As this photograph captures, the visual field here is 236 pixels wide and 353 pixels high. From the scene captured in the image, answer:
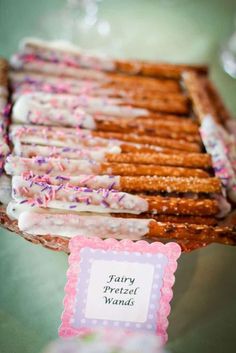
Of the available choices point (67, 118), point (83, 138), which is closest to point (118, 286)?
point (83, 138)

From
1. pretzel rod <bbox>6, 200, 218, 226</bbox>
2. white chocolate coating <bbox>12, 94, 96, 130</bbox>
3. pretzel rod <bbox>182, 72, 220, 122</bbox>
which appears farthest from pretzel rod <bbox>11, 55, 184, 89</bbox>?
pretzel rod <bbox>6, 200, 218, 226</bbox>

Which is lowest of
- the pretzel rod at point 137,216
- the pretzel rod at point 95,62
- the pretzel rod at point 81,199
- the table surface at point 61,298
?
the table surface at point 61,298

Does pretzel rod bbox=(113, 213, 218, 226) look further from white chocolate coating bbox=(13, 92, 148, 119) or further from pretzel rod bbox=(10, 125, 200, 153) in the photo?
white chocolate coating bbox=(13, 92, 148, 119)

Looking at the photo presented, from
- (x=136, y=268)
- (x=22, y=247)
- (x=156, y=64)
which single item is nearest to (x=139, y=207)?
(x=136, y=268)

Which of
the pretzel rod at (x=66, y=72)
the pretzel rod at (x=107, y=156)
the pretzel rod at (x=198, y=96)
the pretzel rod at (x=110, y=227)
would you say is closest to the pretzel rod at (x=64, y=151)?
the pretzel rod at (x=107, y=156)

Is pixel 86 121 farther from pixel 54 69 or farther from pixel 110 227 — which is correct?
pixel 110 227

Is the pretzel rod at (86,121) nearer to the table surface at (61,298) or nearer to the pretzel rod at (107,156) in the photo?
the pretzel rod at (107,156)
